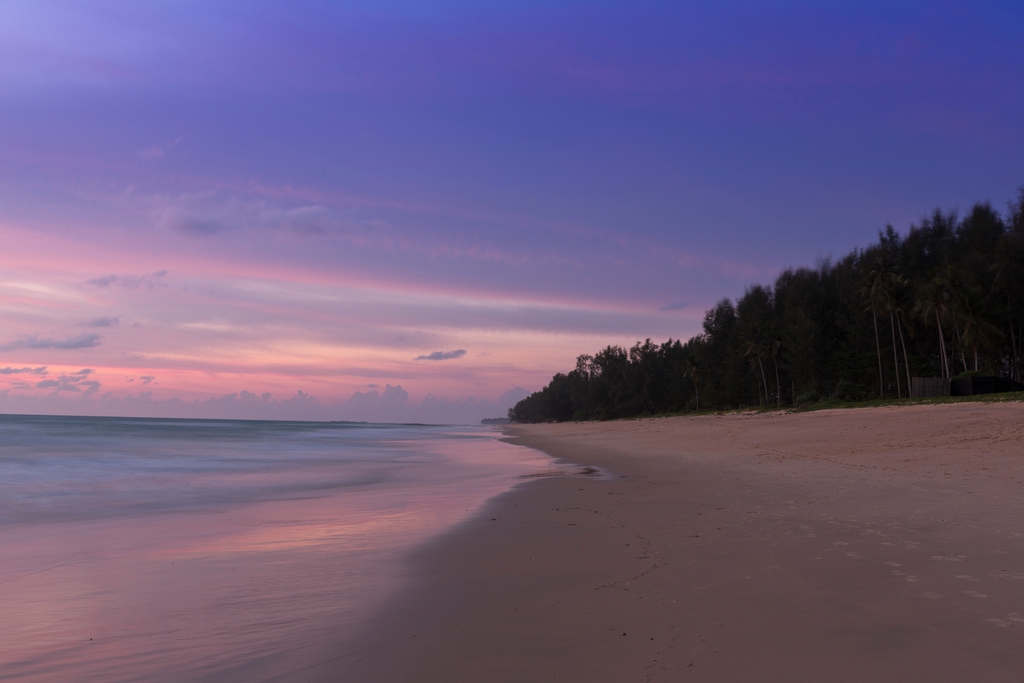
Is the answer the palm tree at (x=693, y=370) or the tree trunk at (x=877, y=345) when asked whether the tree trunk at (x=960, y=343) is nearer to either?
the tree trunk at (x=877, y=345)

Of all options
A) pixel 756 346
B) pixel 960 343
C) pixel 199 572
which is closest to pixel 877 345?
pixel 960 343

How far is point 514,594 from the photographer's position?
19.9ft

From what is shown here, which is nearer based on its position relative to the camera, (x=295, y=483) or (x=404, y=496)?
(x=404, y=496)

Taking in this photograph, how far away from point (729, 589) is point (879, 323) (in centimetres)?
6430

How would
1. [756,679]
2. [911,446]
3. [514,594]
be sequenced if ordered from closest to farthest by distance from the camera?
[756,679]
[514,594]
[911,446]

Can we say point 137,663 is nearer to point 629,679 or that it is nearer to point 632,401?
point 629,679

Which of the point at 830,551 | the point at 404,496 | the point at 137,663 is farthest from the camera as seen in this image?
the point at 404,496

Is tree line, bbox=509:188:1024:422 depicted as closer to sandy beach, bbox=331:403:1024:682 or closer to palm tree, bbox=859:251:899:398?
palm tree, bbox=859:251:899:398

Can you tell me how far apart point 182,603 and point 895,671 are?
6171 mm

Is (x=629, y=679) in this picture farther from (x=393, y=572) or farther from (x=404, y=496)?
(x=404, y=496)

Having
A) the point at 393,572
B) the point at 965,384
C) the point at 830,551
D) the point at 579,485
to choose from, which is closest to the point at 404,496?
the point at 579,485

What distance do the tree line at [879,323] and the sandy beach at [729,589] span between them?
131 ft

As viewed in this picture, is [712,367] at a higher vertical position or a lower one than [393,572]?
higher

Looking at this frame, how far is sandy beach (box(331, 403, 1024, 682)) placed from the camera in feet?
13.7
